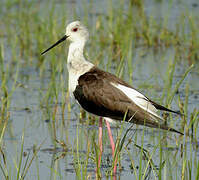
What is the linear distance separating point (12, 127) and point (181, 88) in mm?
2421

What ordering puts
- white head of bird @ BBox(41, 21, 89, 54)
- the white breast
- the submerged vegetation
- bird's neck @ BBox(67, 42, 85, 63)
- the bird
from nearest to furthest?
the submerged vegetation < the bird < the white breast < bird's neck @ BBox(67, 42, 85, 63) < white head of bird @ BBox(41, 21, 89, 54)

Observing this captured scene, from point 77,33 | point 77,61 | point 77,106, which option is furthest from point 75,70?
point 77,106

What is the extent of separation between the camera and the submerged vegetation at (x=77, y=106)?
5031 mm

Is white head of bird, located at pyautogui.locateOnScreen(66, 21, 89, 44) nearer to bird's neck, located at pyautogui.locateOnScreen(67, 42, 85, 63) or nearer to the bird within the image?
bird's neck, located at pyautogui.locateOnScreen(67, 42, 85, 63)

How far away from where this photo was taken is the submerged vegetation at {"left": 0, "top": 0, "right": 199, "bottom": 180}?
16.5 feet

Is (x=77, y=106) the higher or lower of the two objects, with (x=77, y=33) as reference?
lower

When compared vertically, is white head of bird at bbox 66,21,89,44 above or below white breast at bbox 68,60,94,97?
above

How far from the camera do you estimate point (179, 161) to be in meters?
5.23

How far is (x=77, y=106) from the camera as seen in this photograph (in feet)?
22.5

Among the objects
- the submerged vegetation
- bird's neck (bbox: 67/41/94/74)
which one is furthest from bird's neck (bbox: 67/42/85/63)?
the submerged vegetation

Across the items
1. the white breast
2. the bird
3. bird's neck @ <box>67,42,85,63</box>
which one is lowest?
the bird

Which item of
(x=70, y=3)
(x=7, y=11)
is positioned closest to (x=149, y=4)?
(x=70, y=3)

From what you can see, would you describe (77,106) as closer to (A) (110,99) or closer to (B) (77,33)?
Answer: (B) (77,33)

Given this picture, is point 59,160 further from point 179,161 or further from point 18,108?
point 18,108
